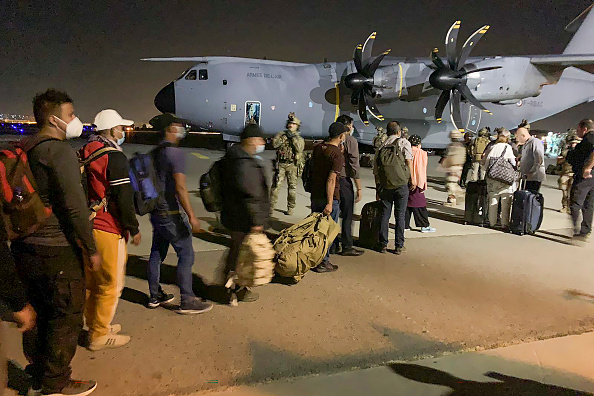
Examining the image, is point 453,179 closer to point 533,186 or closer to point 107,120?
point 533,186

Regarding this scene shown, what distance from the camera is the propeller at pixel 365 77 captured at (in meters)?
14.7

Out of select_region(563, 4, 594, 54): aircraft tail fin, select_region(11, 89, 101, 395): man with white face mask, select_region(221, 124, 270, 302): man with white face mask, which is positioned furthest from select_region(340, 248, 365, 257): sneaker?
select_region(563, 4, 594, 54): aircraft tail fin

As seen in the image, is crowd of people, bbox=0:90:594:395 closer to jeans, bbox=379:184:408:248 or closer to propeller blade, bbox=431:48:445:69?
jeans, bbox=379:184:408:248

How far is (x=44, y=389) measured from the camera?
2533 mm

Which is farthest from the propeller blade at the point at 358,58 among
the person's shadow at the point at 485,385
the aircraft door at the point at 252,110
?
the person's shadow at the point at 485,385

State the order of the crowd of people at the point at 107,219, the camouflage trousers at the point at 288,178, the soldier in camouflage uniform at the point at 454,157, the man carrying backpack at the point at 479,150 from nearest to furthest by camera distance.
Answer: the crowd of people at the point at 107,219 < the camouflage trousers at the point at 288,178 < the soldier in camouflage uniform at the point at 454,157 < the man carrying backpack at the point at 479,150

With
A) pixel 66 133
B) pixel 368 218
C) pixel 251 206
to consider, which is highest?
pixel 66 133

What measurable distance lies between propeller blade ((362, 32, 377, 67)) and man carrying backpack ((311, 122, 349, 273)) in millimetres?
11051

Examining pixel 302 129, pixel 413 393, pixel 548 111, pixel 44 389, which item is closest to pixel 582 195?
pixel 413 393

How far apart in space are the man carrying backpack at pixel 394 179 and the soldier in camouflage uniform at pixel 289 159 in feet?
6.29

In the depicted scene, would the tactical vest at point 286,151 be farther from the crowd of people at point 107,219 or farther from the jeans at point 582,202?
the jeans at point 582,202

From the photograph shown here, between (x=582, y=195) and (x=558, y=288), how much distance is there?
229 centimetres

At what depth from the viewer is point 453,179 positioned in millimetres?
8586

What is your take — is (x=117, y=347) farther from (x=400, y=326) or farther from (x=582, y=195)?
(x=582, y=195)
